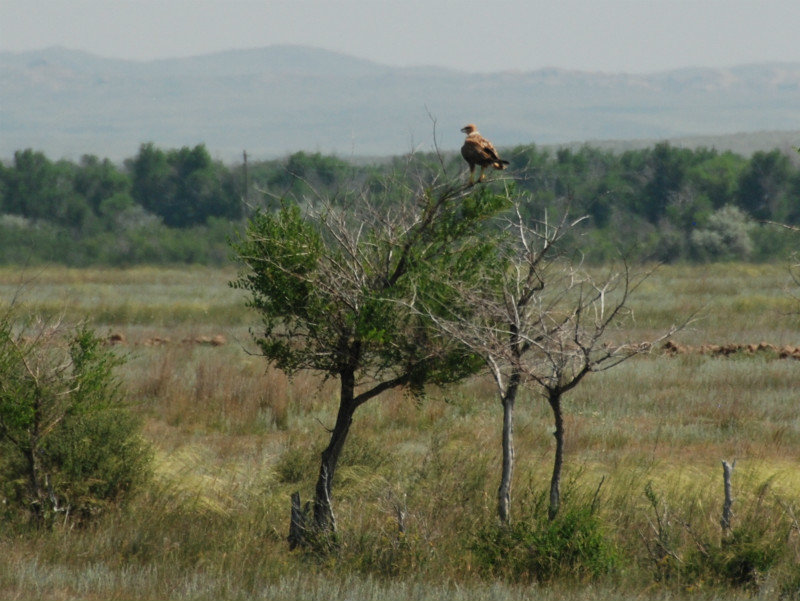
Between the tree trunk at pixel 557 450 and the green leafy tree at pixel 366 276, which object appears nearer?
A: the tree trunk at pixel 557 450

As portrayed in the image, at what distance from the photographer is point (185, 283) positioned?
43.8 meters

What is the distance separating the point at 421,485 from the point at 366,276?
8.32ft

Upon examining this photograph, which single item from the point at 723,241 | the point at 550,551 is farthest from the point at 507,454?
the point at 723,241

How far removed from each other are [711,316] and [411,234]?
22106 millimetres

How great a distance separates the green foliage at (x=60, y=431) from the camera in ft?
30.9

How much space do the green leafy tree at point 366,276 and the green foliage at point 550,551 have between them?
1397 mm

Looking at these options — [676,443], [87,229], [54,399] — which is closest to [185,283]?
[87,229]

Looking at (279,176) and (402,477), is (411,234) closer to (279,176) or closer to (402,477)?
(402,477)

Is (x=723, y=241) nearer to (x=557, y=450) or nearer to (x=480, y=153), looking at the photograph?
(x=557, y=450)

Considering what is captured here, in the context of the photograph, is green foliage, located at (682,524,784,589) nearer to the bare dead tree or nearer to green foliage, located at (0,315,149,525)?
the bare dead tree

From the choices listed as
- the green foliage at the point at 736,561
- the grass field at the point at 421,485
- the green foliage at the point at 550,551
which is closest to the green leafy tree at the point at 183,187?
the grass field at the point at 421,485

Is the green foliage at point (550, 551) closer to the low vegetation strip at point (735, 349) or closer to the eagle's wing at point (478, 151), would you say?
the eagle's wing at point (478, 151)

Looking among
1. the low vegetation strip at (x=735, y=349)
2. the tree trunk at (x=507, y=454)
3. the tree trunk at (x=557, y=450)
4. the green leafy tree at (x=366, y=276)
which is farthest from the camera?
the low vegetation strip at (x=735, y=349)

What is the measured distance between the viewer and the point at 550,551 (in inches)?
322
